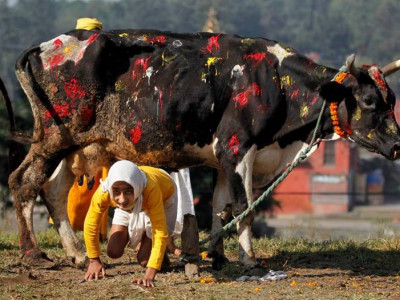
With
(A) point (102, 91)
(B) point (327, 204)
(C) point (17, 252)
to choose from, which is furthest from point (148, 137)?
(B) point (327, 204)

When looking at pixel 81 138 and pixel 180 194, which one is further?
pixel 180 194

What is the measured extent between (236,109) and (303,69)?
74cm

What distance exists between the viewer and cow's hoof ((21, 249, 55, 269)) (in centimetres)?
938

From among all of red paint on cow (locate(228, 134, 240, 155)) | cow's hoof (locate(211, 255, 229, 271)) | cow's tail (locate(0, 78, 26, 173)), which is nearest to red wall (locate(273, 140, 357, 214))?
cow's tail (locate(0, 78, 26, 173))

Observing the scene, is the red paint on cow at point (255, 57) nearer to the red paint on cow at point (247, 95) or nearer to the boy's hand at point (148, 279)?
the red paint on cow at point (247, 95)

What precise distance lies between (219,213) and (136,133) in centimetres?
110

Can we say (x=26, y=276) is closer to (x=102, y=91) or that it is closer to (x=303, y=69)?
(x=102, y=91)

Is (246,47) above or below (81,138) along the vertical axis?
above

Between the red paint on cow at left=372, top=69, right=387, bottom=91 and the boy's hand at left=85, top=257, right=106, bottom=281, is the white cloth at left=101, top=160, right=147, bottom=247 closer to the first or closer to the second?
the boy's hand at left=85, top=257, right=106, bottom=281

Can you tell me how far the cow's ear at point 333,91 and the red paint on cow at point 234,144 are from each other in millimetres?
870

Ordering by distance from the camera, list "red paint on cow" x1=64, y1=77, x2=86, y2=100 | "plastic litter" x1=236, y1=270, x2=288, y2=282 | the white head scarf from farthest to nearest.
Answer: "red paint on cow" x1=64, y1=77, x2=86, y2=100, "plastic litter" x1=236, y1=270, x2=288, y2=282, the white head scarf

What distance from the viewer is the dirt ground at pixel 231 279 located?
26.0 ft

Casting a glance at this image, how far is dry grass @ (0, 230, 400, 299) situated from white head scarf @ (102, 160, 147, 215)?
0.77 m

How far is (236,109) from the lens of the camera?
9133mm
